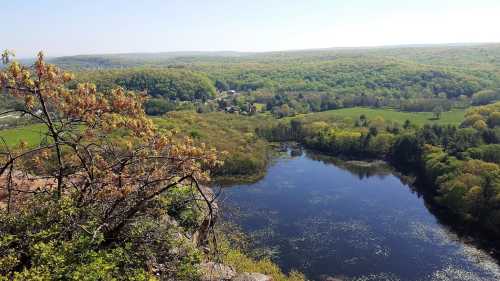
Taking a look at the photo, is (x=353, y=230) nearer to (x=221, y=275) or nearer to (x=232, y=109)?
(x=221, y=275)

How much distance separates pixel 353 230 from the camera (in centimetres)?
6159

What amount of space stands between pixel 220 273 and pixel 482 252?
1922 inches

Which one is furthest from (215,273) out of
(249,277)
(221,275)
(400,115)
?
(400,115)

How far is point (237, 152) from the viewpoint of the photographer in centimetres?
9794

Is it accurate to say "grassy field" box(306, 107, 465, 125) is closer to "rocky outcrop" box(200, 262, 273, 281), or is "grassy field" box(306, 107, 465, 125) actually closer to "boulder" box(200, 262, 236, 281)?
"rocky outcrop" box(200, 262, 273, 281)

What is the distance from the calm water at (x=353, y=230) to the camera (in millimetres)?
49875

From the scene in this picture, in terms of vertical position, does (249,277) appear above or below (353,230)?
above

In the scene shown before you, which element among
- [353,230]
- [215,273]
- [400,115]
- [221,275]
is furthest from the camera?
[400,115]

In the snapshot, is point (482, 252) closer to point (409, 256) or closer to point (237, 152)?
point (409, 256)

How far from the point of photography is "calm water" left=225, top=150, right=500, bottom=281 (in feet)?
164

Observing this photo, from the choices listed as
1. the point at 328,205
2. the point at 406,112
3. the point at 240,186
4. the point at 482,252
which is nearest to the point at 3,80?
the point at 482,252

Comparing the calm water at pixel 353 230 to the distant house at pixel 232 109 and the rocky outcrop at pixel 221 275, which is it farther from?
the distant house at pixel 232 109

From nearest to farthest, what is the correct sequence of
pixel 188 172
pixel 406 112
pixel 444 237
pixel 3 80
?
pixel 3 80, pixel 188 172, pixel 444 237, pixel 406 112

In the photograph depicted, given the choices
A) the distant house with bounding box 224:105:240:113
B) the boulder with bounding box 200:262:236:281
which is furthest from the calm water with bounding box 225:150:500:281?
the distant house with bounding box 224:105:240:113
